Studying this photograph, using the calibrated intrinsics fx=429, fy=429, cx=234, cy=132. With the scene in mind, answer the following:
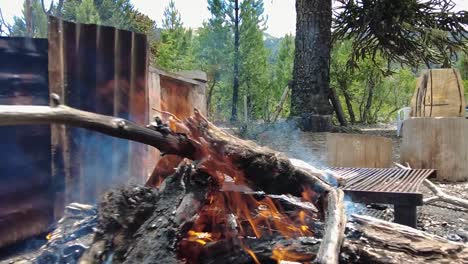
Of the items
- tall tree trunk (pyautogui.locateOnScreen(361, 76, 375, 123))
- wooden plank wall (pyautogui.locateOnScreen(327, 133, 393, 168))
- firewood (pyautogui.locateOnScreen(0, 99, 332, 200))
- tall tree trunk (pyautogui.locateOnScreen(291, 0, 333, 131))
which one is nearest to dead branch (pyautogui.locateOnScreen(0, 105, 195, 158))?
firewood (pyautogui.locateOnScreen(0, 99, 332, 200))

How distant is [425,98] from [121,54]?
4504 millimetres

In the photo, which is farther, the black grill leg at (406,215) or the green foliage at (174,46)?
the green foliage at (174,46)

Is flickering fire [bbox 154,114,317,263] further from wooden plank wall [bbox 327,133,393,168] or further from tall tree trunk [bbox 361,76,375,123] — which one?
tall tree trunk [bbox 361,76,375,123]

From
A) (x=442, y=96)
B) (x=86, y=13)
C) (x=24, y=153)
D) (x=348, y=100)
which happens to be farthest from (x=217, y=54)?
(x=24, y=153)

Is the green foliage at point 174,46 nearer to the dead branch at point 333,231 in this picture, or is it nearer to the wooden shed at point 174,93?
the wooden shed at point 174,93

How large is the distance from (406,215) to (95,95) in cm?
217

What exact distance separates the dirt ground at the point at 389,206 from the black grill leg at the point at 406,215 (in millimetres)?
427


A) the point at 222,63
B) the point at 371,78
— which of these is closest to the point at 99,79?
the point at 222,63

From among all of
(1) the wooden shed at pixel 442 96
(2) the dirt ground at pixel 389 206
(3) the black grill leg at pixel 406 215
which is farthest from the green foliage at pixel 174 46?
(3) the black grill leg at pixel 406 215

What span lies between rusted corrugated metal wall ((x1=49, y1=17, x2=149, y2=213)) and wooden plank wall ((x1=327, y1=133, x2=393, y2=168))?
2601mm

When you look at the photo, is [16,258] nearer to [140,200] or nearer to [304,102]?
[140,200]

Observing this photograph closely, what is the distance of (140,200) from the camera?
6.67 ft

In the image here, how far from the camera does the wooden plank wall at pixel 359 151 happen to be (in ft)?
16.7

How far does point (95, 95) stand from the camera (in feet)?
9.80
